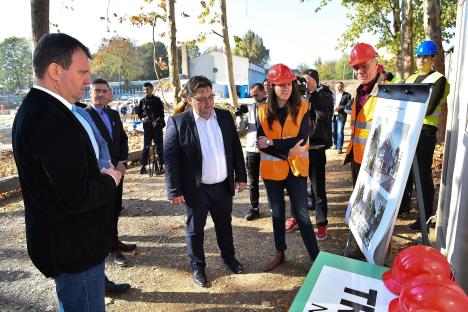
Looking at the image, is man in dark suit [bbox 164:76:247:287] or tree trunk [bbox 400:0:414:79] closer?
man in dark suit [bbox 164:76:247:287]

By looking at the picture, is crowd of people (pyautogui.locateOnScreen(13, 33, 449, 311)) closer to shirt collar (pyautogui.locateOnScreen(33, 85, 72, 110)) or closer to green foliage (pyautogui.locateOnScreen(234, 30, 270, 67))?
shirt collar (pyautogui.locateOnScreen(33, 85, 72, 110))

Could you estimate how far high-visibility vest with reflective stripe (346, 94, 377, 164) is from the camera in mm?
3186

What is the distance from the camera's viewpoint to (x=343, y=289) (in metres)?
1.85

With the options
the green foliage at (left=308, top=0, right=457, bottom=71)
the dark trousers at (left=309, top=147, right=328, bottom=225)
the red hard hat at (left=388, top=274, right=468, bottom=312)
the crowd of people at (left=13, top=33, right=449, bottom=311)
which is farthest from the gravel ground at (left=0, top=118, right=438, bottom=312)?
the green foliage at (left=308, top=0, right=457, bottom=71)

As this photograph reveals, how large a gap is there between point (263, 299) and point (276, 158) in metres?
1.34

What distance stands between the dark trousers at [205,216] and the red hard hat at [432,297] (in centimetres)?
216

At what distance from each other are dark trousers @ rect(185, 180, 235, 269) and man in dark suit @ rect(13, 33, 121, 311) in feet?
4.86

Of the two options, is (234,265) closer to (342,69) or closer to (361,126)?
(361,126)

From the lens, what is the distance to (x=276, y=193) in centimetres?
340

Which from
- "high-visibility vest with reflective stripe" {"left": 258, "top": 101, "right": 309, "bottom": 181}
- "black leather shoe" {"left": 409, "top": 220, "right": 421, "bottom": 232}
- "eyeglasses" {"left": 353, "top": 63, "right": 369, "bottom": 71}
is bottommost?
"black leather shoe" {"left": 409, "top": 220, "right": 421, "bottom": 232}

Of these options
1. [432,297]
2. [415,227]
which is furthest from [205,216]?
[415,227]

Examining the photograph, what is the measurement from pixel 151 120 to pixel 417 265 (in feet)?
24.0

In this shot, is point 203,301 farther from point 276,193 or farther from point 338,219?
point 338,219

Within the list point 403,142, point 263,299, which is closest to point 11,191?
point 263,299
